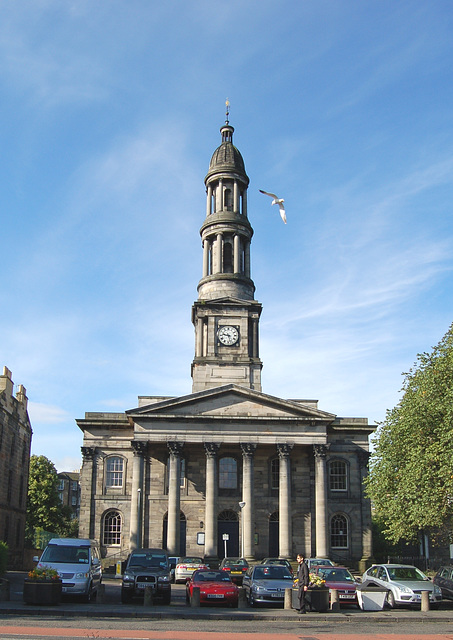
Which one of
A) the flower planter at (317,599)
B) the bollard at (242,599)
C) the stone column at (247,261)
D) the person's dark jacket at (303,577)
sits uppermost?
the stone column at (247,261)

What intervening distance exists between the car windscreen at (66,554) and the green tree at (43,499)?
1811 inches

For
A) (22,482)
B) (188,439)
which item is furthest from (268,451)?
(22,482)

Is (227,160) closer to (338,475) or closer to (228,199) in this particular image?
(228,199)

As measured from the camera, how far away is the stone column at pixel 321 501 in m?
46.8

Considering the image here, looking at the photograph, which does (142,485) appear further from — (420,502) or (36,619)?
(36,619)

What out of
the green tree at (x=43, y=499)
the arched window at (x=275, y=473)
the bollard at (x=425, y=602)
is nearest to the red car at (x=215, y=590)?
the bollard at (x=425, y=602)

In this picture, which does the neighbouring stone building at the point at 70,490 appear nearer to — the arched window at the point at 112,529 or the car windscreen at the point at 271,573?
the arched window at the point at 112,529

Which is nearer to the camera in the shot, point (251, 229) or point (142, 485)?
point (142, 485)

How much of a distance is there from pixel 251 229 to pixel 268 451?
1967 cm

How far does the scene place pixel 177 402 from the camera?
159ft

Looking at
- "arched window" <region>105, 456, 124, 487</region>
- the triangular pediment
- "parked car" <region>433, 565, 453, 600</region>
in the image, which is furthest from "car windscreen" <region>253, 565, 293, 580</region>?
"arched window" <region>105, 456, 124, 487</region>

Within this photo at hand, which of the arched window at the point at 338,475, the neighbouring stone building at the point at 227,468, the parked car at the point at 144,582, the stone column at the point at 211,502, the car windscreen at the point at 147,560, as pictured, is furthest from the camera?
the arched window at the point at 338,475

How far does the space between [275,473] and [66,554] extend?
27.4 meters

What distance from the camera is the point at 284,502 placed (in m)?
47.1
